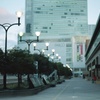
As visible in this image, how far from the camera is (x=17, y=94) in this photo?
31109mm

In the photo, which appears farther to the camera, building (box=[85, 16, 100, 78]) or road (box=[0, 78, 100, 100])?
building (box=[85, 16, 100, 78])

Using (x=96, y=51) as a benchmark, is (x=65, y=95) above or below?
below

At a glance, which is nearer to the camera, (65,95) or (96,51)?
(65,95)

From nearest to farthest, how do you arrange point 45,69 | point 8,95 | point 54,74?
point 8,95, point 45,69, point 54,74

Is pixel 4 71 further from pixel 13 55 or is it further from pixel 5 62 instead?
pixel 13 55

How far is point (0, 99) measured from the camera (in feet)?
86.9

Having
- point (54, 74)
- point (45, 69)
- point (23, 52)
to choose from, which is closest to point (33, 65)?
point (23, 52)

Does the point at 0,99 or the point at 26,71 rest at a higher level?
the point at 26,71

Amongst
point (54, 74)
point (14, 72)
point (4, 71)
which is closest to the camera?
point (4, 71)

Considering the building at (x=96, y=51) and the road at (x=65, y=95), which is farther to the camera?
the building at (x=96, y=51)

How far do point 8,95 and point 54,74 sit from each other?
1904 inches

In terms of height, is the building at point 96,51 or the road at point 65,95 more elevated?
the building at point 96,51

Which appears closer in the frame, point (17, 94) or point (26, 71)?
point (17, 94)

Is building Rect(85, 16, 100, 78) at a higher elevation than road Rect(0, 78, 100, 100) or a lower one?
higher
